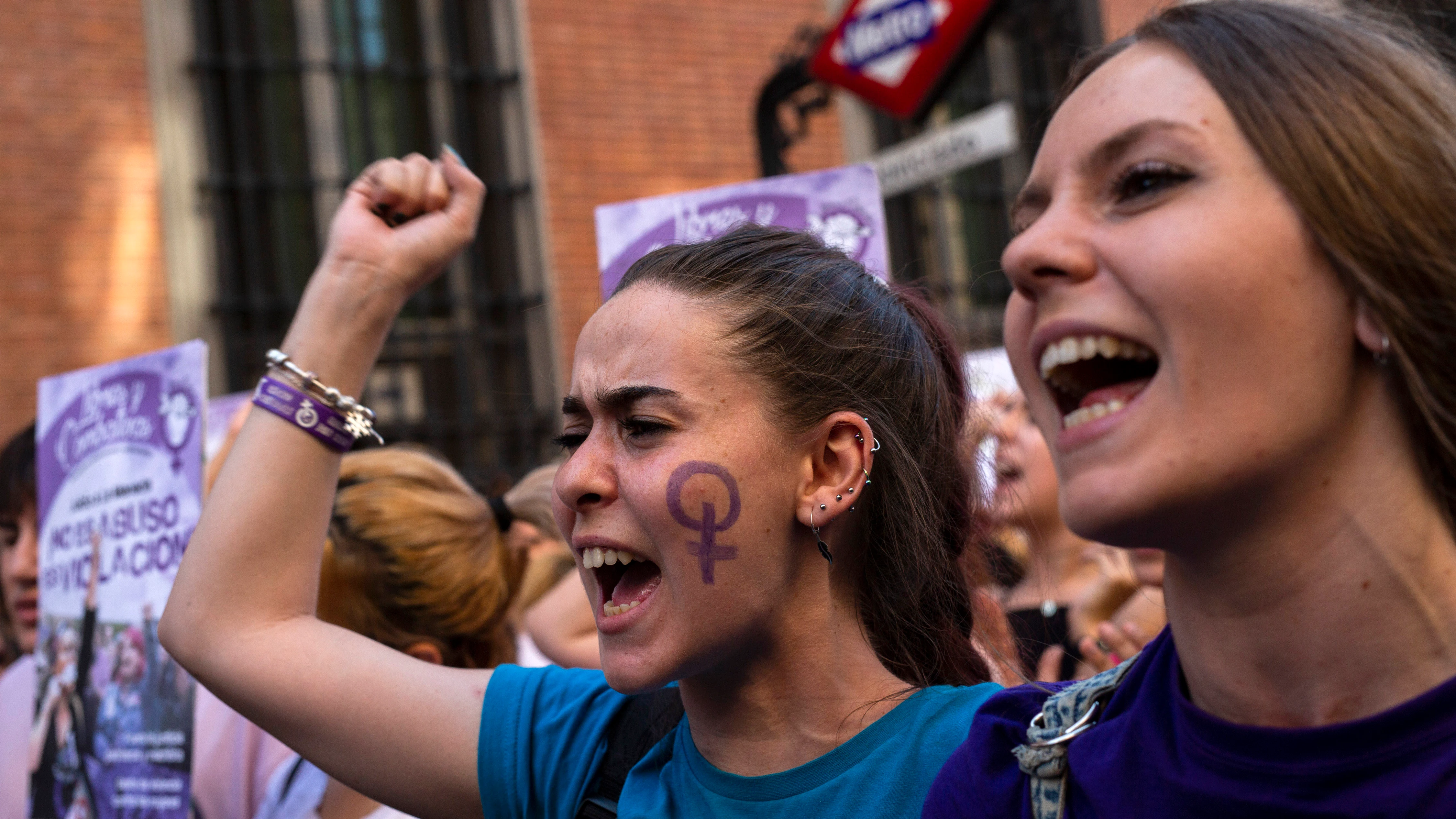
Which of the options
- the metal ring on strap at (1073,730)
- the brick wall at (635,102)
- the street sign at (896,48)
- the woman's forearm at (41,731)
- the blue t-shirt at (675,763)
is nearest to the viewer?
the metal ring on strap at (1073,730)

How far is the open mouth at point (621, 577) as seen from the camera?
63.2 inches

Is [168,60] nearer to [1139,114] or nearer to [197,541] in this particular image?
[197,541]

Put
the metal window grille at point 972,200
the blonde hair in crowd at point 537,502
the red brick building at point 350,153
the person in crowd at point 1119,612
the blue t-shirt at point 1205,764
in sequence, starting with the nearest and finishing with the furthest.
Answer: the blue t-shirt at point 1205,764 → the person in crowd at point 1119,612 → the blonde hair in crowd at point 537,502 → the red brick building at point 350,153 → the metal window grille at point 972,200

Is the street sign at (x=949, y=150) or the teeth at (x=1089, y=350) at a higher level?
the street sign at (x=949, y=150)

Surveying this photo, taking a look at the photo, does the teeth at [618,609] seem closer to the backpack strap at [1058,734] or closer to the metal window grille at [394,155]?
the backpack strap at [1058,734]

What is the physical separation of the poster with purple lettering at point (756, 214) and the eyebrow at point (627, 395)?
1107mm

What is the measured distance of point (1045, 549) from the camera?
3615 millimetres

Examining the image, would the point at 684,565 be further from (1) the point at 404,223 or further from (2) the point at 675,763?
(1) the point at 404,223

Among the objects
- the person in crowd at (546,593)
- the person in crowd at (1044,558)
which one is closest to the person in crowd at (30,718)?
the person in crowd at (546,593)

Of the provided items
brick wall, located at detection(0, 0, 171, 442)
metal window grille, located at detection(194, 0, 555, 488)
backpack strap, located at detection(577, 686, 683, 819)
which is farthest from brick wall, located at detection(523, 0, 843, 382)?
backpack strap, located at detection(577, 686, 683, 819)

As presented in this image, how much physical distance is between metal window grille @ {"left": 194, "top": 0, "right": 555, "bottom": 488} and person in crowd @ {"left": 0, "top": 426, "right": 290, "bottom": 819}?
3891mm

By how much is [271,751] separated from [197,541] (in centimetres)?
100

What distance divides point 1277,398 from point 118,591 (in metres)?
2.35

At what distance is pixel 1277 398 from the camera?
3.09 feet
